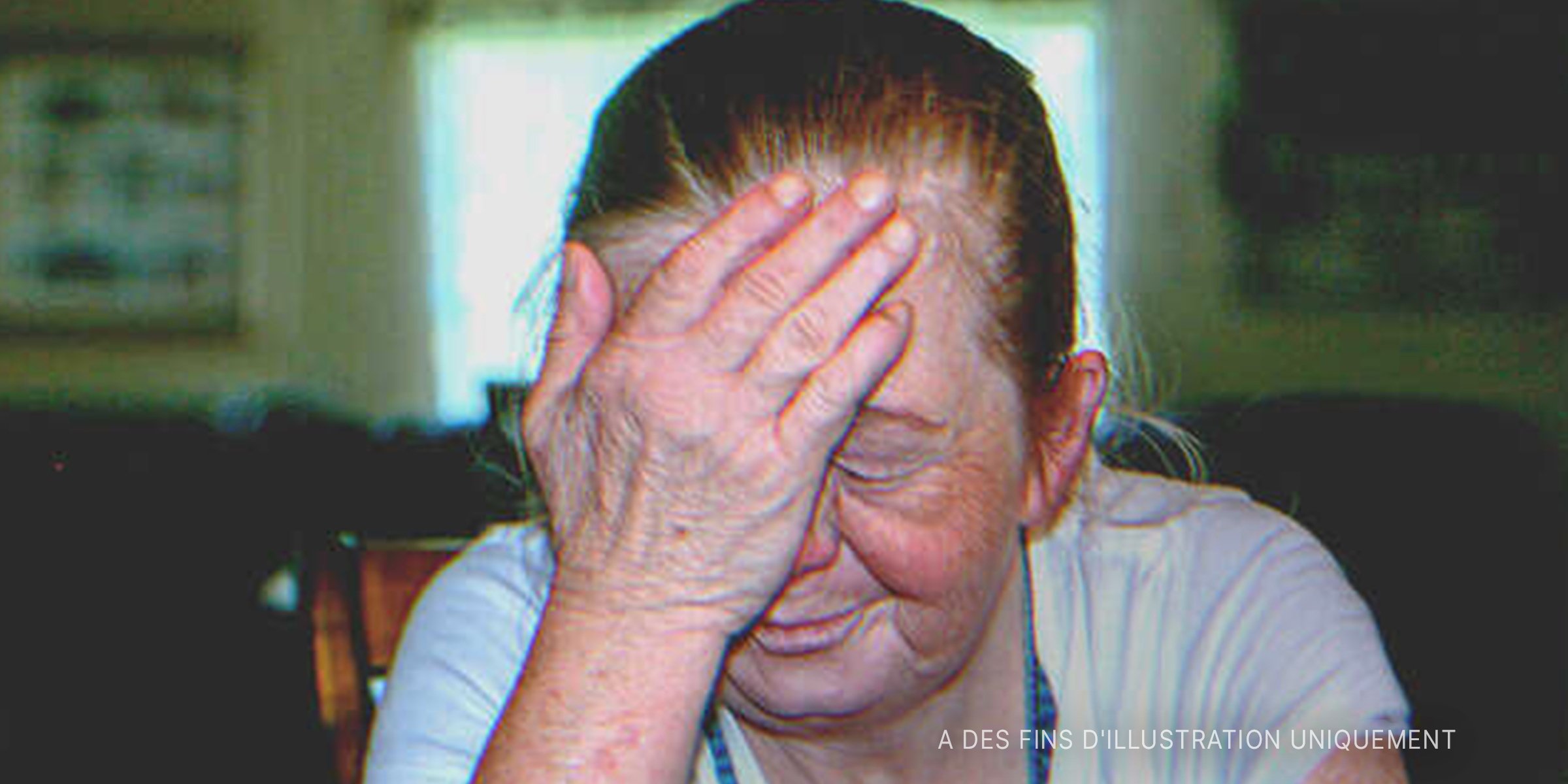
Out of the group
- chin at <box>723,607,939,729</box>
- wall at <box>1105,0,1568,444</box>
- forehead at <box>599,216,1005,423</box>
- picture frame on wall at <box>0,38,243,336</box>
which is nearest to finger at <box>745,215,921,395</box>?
forehead at <box>599,216,1005,423</box>

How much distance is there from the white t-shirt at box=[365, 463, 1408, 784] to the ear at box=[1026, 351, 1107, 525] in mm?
27

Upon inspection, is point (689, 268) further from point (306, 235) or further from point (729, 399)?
point (306, 235)

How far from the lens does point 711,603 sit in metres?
0.58

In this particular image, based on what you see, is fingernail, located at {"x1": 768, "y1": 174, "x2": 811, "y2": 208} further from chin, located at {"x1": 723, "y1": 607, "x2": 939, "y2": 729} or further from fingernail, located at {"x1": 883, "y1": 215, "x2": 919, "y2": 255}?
chin, located at {"x1": 723, "y1": 607, "x2": 939, "y2": 729}

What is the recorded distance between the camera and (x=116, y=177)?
4.54m

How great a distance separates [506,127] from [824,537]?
413 cm

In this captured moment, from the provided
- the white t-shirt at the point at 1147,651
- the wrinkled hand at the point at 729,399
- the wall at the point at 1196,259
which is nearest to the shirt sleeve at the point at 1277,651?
the white t-shirt at the point at 1147,651

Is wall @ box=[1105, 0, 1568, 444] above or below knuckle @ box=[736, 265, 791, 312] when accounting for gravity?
below

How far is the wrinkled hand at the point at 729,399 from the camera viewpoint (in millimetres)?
537

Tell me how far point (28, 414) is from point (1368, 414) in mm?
4535

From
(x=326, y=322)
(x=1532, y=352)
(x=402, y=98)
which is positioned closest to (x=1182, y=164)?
(x=1532, y=352)

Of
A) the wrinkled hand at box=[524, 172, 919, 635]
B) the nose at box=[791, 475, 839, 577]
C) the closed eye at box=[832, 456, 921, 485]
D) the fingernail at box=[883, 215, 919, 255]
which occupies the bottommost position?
the nose at box=[791, 475, 839, 577]

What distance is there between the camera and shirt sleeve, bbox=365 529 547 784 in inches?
28.2

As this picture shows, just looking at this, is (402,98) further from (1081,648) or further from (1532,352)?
(1081,648)
